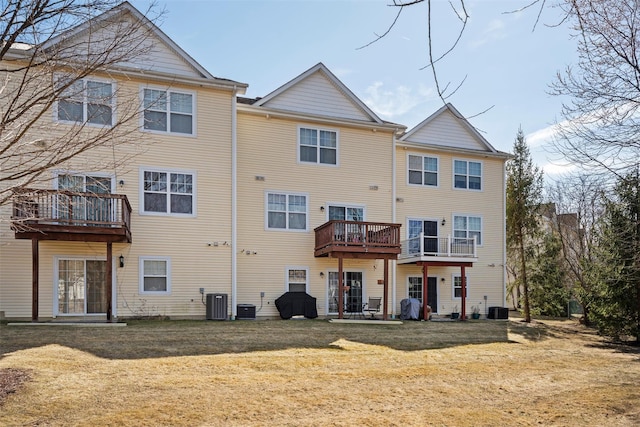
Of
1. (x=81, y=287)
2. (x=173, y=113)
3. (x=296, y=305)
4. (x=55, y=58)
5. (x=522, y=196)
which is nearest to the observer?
(x=55, y=58)

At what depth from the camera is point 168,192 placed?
57.8 ft

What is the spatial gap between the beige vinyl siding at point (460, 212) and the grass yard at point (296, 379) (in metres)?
7.24

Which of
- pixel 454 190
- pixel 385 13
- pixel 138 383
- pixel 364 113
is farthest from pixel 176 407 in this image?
pixel 454 190

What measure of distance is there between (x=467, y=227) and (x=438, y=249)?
261 centimetres

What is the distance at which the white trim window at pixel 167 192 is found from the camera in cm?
1738

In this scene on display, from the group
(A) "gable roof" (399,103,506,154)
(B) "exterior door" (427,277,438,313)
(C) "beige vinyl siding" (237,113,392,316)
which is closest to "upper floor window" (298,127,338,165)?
(C) "beige vinyl siding" (237,113,392,316)

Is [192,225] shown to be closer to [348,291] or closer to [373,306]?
[348,291]

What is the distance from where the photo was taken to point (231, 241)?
18.4 meters

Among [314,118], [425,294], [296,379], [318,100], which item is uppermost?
[318,100]

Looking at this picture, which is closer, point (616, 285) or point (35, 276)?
point (35, 276)

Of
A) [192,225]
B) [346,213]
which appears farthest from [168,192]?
[346,213]

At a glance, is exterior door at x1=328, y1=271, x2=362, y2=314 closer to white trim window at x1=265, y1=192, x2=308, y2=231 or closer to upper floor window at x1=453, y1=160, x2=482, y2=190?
white trim window at x1=265, y1=192, x2=308, y2=231

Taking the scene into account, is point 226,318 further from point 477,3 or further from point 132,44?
point 477,3

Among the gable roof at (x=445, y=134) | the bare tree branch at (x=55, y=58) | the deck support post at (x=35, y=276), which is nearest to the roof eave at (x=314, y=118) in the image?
the gable roof at (x=445, y=134)
